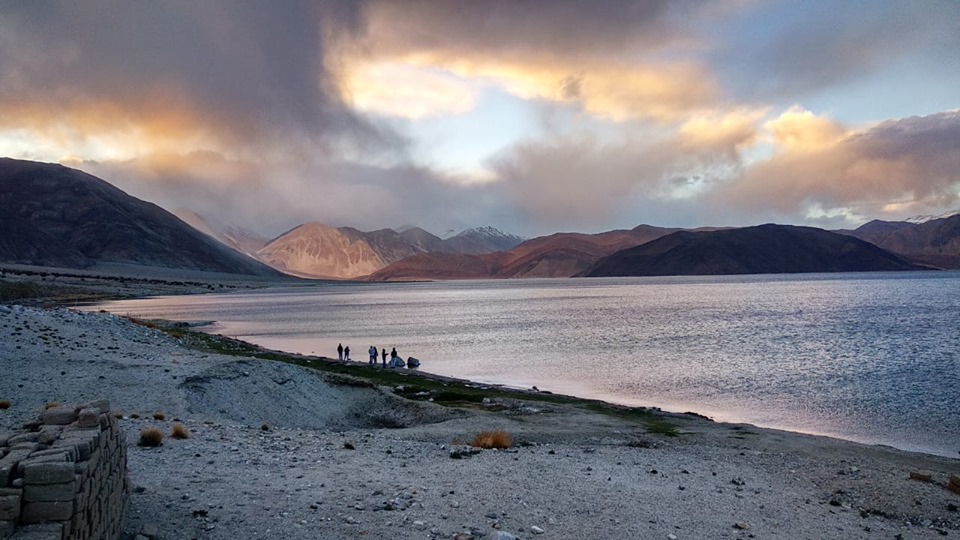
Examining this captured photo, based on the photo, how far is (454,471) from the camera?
13875 millimetres

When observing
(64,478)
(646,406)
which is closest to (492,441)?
(64,478)

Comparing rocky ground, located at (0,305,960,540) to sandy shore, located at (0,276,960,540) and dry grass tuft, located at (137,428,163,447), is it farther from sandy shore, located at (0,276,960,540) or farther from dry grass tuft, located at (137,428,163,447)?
dry grass tuft, located at (137,428,163,447)

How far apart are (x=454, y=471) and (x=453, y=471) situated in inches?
0.9

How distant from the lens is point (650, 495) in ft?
43.4

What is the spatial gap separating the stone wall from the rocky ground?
1335 millimetres

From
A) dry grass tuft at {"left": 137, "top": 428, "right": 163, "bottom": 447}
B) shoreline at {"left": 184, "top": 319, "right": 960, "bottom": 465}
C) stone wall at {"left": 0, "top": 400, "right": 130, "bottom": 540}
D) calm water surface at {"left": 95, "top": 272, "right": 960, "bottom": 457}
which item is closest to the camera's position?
stone wall at {"left": 0, "top": 400, "right": 130, "bottom": 540}

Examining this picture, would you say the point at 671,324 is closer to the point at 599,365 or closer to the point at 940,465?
the point at 599,365

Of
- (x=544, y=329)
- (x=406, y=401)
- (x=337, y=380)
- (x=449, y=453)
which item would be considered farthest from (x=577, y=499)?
(x=544, y=329)

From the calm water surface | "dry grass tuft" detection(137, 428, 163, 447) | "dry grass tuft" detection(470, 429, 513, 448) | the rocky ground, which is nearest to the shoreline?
the calm water surface

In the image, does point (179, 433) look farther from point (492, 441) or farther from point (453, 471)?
point (492, 441)

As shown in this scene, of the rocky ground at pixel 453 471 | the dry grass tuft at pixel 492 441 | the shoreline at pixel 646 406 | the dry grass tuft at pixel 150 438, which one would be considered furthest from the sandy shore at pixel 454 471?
the shoreline at pixel 646 406

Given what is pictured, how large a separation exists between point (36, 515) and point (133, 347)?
1127 inches

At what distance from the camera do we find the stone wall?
666 cm

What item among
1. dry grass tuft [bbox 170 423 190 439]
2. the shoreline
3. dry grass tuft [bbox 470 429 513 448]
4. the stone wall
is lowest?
the shoreline
